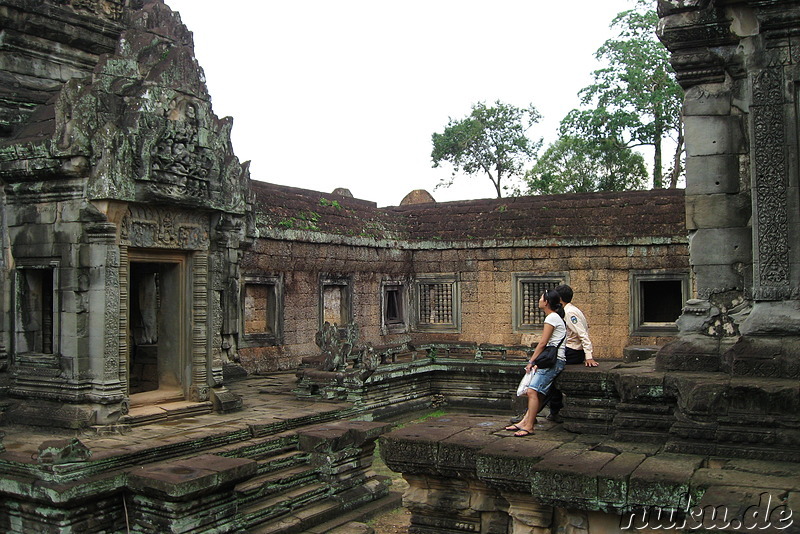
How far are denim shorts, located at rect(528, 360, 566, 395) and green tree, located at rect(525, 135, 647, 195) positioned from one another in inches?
889

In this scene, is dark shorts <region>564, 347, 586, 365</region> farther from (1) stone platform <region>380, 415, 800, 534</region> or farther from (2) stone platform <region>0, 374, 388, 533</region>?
(2) stone platform <region>0, 374, 388, 533</region>

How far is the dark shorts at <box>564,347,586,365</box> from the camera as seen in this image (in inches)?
271

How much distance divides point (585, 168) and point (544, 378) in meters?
26.4

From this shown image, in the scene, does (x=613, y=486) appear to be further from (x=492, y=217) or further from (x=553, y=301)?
(x=492, y=217)

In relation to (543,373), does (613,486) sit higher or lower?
lower

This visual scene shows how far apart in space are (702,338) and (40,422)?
251 inches

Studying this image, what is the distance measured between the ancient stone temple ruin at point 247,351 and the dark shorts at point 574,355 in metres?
0.21

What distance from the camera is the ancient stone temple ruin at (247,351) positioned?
5367mm

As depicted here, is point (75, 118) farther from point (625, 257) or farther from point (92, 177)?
point (625, 257)

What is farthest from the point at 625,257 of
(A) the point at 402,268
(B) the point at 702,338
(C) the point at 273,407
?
(B) the point at 702,338

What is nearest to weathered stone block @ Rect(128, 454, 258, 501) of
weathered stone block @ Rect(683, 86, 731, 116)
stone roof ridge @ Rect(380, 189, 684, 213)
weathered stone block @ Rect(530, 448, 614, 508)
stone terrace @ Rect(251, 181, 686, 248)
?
weathered stone block @ Rect(530, 448, 614, 508)

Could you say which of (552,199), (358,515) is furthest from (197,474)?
(552,199)

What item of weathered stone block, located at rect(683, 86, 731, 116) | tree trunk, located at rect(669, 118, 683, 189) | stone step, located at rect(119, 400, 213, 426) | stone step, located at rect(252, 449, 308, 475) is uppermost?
tree trunk, located at rect(669, 118, 683, 189)

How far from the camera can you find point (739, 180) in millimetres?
6219
